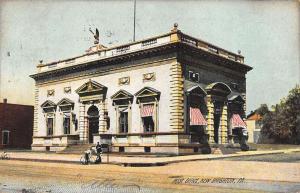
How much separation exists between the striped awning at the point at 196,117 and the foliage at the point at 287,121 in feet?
89.8

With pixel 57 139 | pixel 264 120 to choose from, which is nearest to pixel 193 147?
pixel 57 139

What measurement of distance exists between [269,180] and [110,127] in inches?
831

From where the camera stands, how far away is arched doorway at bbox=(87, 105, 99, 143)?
113 feet

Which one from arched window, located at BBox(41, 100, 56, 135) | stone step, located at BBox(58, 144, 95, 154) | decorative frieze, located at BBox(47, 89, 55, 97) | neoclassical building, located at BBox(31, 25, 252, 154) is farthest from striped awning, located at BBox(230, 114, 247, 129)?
decorative frieze, located at BBox(47, 89, 55, 97)

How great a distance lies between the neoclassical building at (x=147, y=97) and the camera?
94.2 ft

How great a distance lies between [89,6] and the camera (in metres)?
15.7

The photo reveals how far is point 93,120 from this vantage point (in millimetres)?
34781

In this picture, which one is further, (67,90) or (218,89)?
(67,90)

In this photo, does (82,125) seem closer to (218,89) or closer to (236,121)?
(218,89)

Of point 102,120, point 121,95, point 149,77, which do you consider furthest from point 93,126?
point 149,77

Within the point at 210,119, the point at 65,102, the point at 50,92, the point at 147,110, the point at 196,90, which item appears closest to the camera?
the point at 196,90

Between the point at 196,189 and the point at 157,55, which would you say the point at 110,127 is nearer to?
the point at 157,55

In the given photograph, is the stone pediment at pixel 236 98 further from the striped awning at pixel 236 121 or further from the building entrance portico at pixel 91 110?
the building entrance portico at pixel 91 110

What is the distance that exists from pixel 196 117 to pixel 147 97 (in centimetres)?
404
